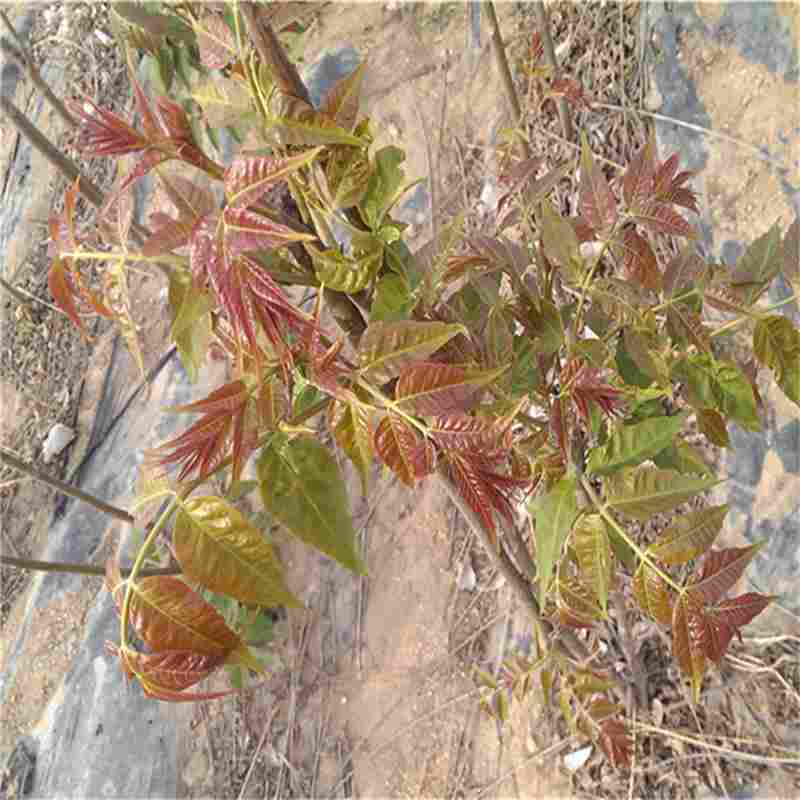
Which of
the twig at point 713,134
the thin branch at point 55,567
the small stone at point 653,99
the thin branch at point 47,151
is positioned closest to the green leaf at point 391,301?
the thin branch at point 55,567

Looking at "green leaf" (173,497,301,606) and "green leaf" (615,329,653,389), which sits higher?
"green leaf" (173,497,301,606)

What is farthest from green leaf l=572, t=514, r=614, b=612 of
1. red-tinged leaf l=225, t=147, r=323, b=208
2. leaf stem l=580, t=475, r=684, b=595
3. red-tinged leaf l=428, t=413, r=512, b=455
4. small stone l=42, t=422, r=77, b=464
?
small stone l=42, t=422, r=77, b=464

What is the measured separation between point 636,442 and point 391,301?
224mm

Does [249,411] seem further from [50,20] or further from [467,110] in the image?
[50,20]

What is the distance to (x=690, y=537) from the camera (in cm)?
59

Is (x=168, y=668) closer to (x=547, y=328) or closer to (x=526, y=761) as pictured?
(x=547, y=328)

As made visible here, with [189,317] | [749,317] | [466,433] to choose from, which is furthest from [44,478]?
[749,317]

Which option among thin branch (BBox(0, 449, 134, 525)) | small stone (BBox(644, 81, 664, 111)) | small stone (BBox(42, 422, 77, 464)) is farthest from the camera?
small stone (BBox(42, 422, 77, 464))

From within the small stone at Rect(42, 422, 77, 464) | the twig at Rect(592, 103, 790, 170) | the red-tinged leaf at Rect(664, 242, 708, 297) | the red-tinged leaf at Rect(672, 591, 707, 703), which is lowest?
the small stone at Rect(42, 422, 77, 464)

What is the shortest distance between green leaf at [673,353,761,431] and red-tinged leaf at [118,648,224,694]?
0.48 metres

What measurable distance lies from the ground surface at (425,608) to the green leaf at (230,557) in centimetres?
104

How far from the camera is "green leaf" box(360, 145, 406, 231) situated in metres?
0.59

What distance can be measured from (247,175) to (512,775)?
1344 millimetres

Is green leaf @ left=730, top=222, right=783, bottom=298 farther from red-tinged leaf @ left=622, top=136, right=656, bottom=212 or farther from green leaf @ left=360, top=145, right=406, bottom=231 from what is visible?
green leaf @ left=360, top=145, right=406, bottom=231
